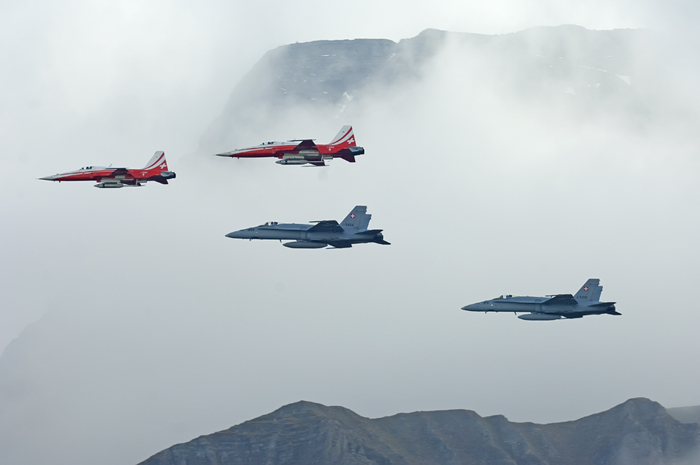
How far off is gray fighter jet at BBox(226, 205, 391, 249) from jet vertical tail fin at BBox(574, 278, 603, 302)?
43.9m

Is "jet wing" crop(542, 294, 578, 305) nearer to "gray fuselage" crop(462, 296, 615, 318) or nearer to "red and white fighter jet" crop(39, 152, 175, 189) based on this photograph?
"gray fuselage" crop(462, 296, 615, 318)

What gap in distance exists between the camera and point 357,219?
175m

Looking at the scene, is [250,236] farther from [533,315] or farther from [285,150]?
[533,315]

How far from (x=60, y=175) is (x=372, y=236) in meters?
55.6

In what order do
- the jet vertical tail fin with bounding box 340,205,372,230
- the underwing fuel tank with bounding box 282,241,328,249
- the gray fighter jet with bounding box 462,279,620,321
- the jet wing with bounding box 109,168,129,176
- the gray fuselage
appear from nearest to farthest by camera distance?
the jet wing with bounding box 109,168,129,176 < the underwing fuel tank with bounding box 282,241,328,249 < the jet vertical tail fin with bounding box 340,205,372,230 < the gray fuselage < the gray fighter jet with bounding box 462,279,620,321

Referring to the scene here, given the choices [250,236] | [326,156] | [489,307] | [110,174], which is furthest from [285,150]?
[489,307]

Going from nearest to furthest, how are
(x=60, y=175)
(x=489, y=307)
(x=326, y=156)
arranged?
1. (x=326, y=156)
2. (x=60, y=175)
3. (x=489, y=307)

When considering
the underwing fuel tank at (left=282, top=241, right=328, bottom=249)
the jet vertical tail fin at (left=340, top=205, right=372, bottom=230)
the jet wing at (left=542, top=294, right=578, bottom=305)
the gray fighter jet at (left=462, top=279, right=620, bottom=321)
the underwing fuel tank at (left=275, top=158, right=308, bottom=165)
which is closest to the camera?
the underwing fuel tank at (left=275, top=158, right=308, bottom=165)

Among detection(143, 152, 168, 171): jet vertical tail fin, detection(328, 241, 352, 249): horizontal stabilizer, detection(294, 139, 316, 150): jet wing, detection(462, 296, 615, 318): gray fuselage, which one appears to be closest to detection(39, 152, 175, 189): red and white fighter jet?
detection(143, 152, 168, 171): jet vertical tail fin

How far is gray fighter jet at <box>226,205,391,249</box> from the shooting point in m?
170

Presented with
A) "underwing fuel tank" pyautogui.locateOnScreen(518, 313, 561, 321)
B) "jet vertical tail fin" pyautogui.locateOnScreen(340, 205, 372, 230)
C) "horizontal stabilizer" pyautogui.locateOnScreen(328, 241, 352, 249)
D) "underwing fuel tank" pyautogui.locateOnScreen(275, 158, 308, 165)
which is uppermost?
"underwing fuel tank" pyautogui.locateOnScreen(275, 158, 308, 165)

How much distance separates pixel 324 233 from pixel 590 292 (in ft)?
177

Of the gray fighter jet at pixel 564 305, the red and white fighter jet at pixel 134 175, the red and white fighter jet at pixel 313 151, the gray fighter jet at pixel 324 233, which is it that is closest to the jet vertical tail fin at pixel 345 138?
the red and white fighter jet at pixel 313 151

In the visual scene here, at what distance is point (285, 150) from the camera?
16925 centimetres
